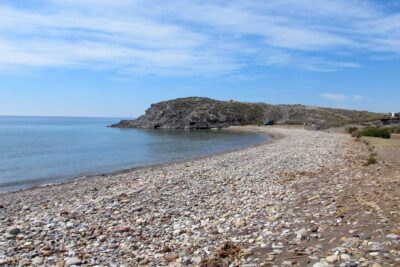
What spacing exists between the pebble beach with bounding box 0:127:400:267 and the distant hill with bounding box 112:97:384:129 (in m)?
125

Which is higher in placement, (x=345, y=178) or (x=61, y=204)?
(x=345, y=178)

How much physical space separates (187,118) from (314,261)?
5593 inches

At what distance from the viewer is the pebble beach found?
8883mm

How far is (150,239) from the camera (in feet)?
35.9

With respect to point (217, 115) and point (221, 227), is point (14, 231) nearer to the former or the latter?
point (221, 227)

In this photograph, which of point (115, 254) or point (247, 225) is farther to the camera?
point (247, 225)

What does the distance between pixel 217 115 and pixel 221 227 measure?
141 metres

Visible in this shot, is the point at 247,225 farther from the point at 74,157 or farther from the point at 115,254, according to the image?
the point at 74,157

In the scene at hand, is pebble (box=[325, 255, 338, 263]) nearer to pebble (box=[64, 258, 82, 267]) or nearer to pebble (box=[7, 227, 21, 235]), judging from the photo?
pebble (box=[64, 258, 82, 267])

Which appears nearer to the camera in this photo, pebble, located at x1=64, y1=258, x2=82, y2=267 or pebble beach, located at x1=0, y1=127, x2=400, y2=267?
pebble beach, located at x1=0, y1=127, x2=400, y2=267

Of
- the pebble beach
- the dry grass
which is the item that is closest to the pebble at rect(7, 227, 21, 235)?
the pebble beach

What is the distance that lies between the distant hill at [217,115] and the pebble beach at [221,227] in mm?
124825

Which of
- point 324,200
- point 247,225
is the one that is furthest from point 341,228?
point 324,200

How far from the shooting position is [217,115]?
500 ft
